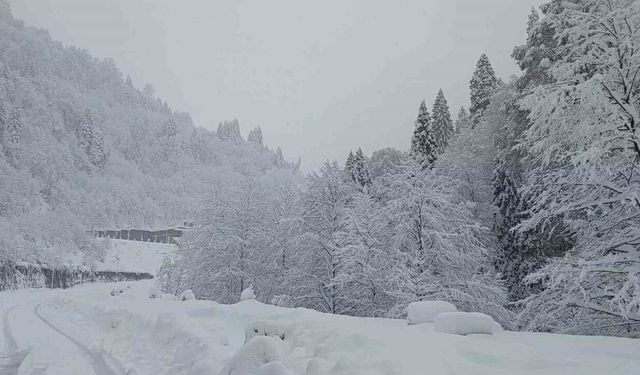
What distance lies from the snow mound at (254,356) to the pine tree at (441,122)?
171 ft

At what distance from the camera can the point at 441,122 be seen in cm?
5728

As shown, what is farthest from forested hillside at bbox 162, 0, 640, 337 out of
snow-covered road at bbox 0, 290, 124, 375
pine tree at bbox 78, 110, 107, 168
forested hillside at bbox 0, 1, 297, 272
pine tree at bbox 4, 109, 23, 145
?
pine tree at bbox 78, 110, 107, 168

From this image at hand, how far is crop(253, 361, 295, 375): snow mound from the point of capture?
5828 millimetres

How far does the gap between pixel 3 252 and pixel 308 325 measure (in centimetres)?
8977

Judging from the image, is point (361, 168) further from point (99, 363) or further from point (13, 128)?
point (13, 128)

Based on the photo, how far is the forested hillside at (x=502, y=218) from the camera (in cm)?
1003

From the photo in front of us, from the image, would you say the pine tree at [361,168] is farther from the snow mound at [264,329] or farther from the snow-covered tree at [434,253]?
the snow mound at [264,329]

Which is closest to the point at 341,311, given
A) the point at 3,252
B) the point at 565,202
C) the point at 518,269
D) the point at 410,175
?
the point at 410,175

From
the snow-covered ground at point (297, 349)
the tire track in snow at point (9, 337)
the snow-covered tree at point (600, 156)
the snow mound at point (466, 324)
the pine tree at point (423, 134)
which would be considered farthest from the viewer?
the pine tree at point (423, 134)

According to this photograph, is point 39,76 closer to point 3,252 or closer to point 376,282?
point 3,252

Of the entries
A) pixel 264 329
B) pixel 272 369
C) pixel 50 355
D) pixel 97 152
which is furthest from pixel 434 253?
pixel 97 152

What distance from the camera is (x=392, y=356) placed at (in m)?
5.98

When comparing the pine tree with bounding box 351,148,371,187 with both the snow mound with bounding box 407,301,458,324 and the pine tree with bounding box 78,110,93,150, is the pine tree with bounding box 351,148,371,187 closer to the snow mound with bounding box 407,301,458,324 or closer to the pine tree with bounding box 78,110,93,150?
the snow mound with bounding box 407,301,458,324

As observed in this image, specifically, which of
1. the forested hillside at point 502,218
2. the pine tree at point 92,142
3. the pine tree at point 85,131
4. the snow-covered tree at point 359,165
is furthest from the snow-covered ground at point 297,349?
the pine tree at point 85,131
